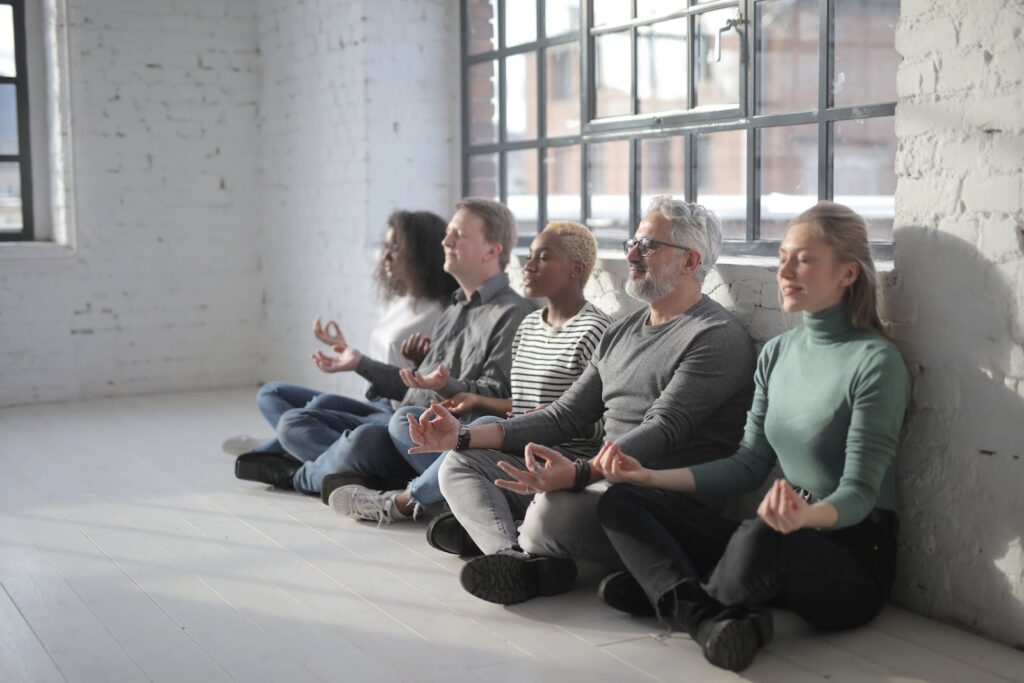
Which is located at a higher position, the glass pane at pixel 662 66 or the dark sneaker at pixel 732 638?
the glass pane at pixel 662 66

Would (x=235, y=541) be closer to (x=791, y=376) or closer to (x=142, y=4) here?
(x=791, y=376)

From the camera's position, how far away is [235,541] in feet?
13.2

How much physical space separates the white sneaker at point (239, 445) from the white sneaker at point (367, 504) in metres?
1.15

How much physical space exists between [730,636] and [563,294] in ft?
4.96

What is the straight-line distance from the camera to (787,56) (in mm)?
4141

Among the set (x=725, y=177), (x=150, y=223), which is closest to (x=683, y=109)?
(x=725, y=177)

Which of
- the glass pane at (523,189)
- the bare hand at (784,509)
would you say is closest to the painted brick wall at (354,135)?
the glass pane at (523,189)

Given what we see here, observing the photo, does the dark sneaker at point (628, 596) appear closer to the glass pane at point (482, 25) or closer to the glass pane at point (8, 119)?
the glass pane at point (482, 25)

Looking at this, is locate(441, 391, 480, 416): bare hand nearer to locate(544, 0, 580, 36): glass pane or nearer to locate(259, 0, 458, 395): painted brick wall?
locate(544, 0, 580, 36): glass pane

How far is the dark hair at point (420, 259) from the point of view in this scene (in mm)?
4934

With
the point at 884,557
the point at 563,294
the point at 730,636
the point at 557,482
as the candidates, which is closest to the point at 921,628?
the point at 884,557

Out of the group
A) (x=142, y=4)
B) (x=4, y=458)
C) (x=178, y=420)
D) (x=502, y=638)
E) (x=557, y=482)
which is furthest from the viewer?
(x=142, y=4)

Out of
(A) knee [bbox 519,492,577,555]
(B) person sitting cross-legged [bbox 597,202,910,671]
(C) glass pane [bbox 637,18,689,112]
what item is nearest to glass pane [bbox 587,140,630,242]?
(C) glass pane [bbox 637,18,689,112]

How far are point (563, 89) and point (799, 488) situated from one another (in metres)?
2.74
